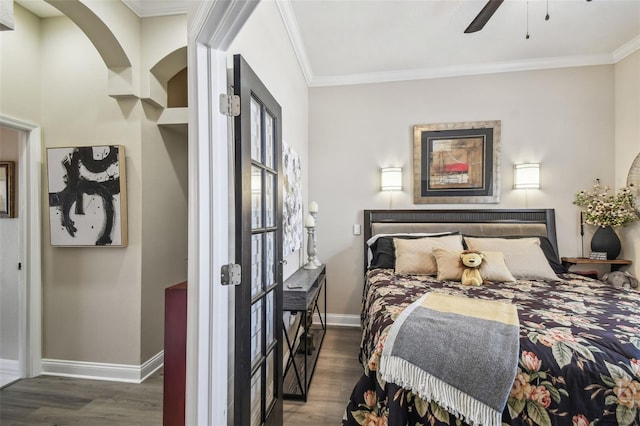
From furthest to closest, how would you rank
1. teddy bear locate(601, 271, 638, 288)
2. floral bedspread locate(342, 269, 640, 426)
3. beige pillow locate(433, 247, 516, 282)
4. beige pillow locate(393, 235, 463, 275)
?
teddy bear locate(601, 271, 638, 288), beige pillow locate(393, 235, 463, 275), beige pillow locate(433, 247, 516, 282), floral bedspread locate(342, 269, 640, 426)

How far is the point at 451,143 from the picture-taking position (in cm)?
336

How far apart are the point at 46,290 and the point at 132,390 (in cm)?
115

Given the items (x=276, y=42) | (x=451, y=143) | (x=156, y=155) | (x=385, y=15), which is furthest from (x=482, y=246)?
(x=156, y=155)

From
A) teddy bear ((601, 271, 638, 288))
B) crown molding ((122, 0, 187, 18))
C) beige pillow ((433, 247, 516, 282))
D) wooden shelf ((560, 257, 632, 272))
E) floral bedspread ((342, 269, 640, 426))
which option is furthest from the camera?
wooden shelf ((560, 257, 632, 272))

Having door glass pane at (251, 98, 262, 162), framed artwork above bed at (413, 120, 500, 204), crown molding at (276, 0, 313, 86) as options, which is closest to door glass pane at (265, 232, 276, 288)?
door glass pane at (251, 98, 262, 162)

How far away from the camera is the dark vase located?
2926mm

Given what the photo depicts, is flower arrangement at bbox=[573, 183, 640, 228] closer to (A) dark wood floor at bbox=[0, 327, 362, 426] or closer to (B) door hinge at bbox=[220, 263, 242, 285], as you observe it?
(A) dark wood floor at bbox=[0, 327, 362, 426]

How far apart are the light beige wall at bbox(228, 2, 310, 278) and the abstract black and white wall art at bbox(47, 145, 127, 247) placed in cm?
136

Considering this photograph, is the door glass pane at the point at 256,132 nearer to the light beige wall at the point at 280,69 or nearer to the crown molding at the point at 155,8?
the light beige wall at the point at 280,69

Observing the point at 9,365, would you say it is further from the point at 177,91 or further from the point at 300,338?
the point at 177,91

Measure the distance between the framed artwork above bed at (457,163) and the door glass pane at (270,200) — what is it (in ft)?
7.24

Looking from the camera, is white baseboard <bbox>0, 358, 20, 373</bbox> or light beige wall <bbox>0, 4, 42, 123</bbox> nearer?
light beige wall <bbox>0, 4, 42, 123</bbox>

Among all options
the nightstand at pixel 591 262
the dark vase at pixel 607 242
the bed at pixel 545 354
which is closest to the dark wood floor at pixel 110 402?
the bed at pixel 545 354

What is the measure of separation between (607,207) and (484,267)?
5.55ft
